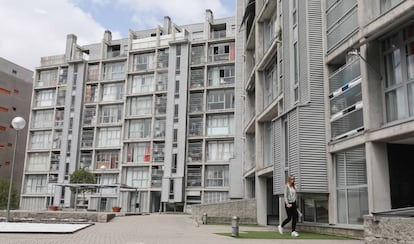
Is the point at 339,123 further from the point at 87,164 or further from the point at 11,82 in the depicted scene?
the point at 11,82

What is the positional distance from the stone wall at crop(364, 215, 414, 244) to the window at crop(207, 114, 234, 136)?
39261 millimetres

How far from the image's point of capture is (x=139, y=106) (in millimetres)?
53062

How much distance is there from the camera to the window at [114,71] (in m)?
55.8

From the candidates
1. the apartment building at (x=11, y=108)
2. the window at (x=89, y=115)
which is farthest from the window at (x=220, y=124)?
the apartment building at (x=11, y=108)

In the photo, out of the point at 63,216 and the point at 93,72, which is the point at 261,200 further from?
the point at 93,72

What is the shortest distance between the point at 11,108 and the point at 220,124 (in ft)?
113

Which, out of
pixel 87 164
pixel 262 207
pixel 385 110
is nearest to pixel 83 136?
pixel 87 164

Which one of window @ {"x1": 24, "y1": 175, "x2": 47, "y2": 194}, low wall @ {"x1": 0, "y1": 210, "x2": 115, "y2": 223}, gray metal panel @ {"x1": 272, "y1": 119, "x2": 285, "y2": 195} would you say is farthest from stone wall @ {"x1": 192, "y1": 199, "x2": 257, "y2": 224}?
window @ {"x1": 24, "y1": 175, "x2": 47, "y2": 194}

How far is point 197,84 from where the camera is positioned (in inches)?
2012

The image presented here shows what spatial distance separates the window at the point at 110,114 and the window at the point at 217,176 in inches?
544

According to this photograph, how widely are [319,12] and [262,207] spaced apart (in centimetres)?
1086

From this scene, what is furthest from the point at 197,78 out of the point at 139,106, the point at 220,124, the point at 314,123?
the point at 314,123

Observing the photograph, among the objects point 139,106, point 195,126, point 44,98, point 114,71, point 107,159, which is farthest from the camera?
point 44,98

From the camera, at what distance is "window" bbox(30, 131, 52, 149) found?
5760cm
